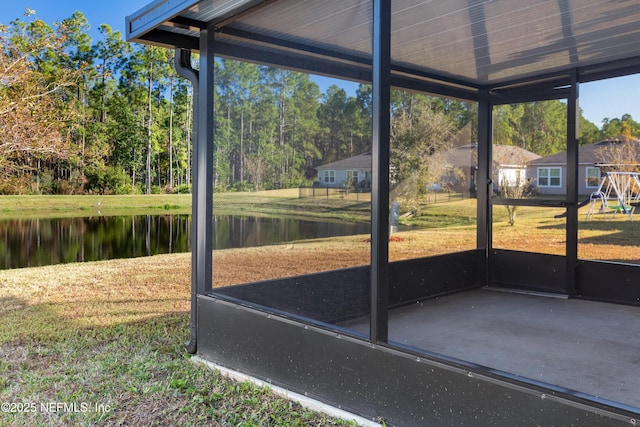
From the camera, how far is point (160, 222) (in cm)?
1670

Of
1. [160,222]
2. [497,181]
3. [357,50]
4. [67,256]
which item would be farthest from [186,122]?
[357,50]

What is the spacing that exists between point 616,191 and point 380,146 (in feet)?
13.6

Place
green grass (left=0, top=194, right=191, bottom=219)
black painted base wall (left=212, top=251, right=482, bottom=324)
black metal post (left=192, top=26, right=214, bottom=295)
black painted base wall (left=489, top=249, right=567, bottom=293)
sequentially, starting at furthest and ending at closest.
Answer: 1. green grass (left=0, top=194, right=191, bottom=219)
2. black painted base wall (left=489, top=249, right=567, bottom=293)
3. black painted base wall (left=212, top=251, right=482, bottom=324)
4. black metal post (left=192, top=26, right=214, bottom=295)

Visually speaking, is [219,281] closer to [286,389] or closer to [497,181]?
[286,389]

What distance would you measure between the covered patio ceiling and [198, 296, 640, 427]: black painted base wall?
5.83 feet

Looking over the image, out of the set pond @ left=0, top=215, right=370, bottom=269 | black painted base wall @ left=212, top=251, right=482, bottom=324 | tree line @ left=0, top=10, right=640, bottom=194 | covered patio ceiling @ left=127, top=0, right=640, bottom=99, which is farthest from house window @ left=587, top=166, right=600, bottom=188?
pond @ left=0, top=215, right=370, bottom=269

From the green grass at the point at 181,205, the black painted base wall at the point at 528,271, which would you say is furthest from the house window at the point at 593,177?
the green grass at the point at 181,205

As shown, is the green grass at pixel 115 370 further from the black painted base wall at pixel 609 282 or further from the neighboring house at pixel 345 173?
the black painted base wall at pixel 609 282

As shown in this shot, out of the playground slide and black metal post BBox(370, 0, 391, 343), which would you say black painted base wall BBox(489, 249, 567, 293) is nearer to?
the playground slide

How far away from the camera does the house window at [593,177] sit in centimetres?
573

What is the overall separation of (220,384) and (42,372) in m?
1.38

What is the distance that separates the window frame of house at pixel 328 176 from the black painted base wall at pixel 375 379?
4.24 ft

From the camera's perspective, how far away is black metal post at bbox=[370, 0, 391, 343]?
267 centimetres

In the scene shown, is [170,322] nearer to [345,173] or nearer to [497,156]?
[345,173]
